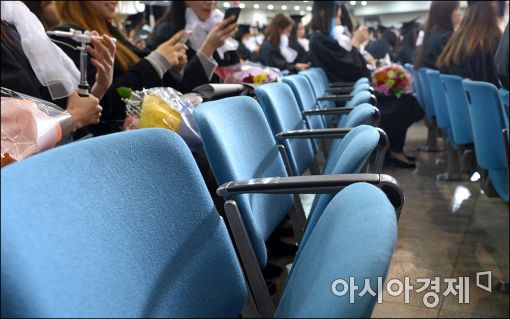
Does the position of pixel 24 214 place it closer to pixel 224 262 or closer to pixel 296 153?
pixel 224 262

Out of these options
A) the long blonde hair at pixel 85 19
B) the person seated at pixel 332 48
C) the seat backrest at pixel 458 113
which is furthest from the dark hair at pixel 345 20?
the long blonde hair at pixel 85 19

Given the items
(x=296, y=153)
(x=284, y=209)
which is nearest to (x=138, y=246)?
(x=284, y=209)

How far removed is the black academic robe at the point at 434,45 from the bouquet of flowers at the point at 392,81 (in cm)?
34

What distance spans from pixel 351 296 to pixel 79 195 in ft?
1.12

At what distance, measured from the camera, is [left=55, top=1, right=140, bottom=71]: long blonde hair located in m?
1.84

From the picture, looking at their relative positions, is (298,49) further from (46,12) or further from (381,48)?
(46,12)

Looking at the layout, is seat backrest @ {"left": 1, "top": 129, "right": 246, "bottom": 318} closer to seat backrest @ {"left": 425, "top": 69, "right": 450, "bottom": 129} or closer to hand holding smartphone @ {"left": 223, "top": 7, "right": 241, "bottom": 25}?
hand holding smartphone @ {"left": 223, "top": 7, "right": 241, "bottom": 25}

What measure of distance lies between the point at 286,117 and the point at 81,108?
3.14ft

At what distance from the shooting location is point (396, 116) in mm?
4789

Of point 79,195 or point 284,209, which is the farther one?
point 284,209

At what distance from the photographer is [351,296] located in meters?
0.43

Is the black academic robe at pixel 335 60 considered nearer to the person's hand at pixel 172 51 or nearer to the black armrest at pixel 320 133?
the person's hand at pixel 172 51

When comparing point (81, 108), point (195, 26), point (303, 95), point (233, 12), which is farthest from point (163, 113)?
point (303, 95)

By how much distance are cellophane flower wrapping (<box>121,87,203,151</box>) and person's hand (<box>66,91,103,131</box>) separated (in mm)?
130
